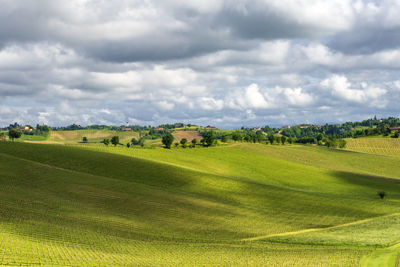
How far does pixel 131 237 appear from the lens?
47188mm

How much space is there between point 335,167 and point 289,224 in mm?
95966

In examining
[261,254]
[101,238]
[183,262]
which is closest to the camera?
[183,262]

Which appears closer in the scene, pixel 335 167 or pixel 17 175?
pixel 17 175

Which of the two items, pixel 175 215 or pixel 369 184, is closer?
pixel 175 215

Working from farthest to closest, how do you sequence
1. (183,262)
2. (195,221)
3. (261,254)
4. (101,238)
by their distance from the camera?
(195,221) → (101,238) → (261,254) → (183,262)

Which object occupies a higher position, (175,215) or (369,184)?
(175,215)

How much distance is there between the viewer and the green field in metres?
38.8

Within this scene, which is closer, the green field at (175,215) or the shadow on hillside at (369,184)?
the green field at (175,215)

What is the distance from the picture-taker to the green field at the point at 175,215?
38.8 meters

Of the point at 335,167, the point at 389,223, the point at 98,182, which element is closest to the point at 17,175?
the point at 98,182

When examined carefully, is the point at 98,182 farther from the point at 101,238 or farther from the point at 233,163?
the point at 233,163

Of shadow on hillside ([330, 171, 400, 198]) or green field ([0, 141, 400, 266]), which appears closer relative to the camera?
green field ([0, 141, 400, 266])

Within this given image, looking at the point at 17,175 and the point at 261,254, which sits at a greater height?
the point at 17,175

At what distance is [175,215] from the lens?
198 ft
